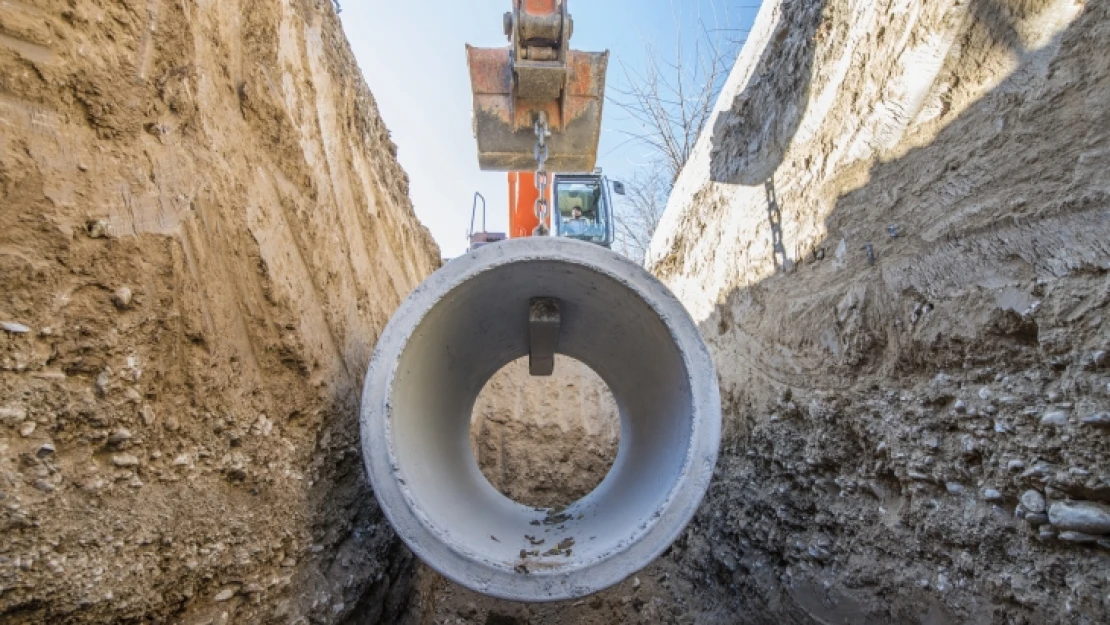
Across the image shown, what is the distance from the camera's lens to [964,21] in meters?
1.71

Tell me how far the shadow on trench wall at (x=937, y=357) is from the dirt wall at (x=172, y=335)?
1606 mm

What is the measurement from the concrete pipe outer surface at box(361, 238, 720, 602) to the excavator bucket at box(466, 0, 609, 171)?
139 cm

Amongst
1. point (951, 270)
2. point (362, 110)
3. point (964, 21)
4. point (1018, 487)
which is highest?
point (362, 110)

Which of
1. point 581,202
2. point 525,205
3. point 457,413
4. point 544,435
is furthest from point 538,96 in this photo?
point 581,202

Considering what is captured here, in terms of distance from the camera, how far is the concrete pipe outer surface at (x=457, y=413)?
1759 millimetres

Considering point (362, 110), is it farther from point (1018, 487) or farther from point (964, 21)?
point (1018, 487)

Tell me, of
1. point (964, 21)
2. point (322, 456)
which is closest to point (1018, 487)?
point (964, 21)

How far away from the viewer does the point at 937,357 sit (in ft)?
5.11

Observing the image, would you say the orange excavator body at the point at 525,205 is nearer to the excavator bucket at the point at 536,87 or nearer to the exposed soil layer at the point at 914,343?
the excavator bucket at the point at 536,87

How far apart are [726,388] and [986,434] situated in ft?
5.44

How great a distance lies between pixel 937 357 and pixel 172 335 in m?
2.04

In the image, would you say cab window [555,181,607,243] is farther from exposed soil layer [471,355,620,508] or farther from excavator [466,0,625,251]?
excavator [466,0,625,251]

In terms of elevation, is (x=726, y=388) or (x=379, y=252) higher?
(x=379, y=252)

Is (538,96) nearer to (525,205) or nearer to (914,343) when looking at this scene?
(914,343)
